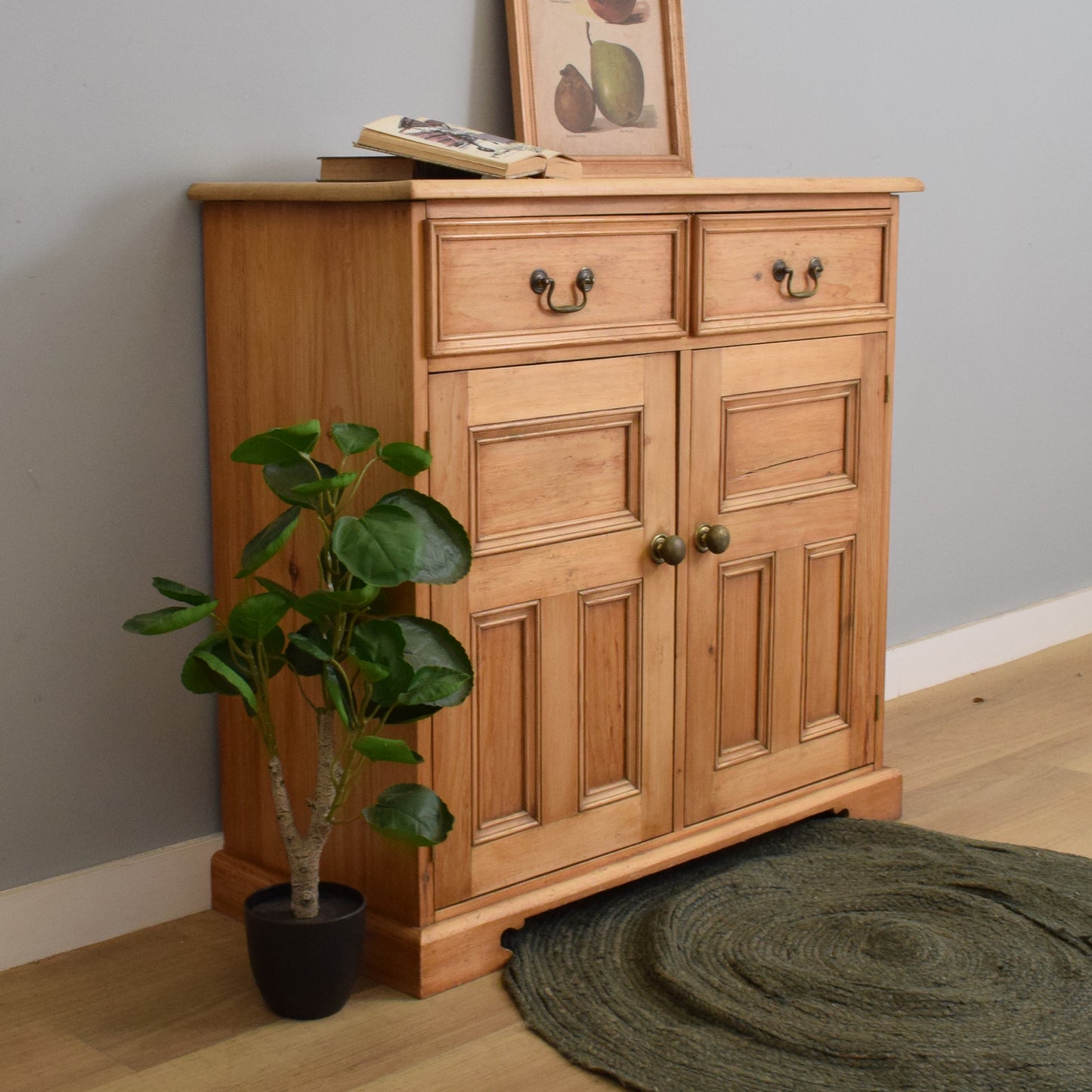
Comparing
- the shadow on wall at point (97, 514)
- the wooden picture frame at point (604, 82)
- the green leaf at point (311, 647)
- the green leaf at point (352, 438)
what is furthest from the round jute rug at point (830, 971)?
the wooden picture frame at point (604, 82)

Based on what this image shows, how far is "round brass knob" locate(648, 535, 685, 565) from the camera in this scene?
206 cm

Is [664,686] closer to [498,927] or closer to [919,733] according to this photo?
[498,927]

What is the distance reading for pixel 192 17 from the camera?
197 cm

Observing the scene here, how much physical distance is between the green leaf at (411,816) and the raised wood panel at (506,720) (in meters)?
0.19

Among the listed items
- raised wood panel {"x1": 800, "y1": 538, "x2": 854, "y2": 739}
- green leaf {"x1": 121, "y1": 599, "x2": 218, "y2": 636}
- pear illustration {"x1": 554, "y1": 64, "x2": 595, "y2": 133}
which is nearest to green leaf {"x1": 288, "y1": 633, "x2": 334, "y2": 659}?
green leaf {"x1": 121, "y1": 599, "x2": 218, "y2": 636}

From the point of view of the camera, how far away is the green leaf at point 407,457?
1693mm

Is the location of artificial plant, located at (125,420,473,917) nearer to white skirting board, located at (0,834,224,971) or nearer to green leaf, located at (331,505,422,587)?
green leaf, located at (331,505,422,587)

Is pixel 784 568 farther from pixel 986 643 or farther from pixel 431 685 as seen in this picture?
A: pixel 986 643

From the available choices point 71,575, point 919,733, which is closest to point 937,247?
point 919,733

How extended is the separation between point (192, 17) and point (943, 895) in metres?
1.61

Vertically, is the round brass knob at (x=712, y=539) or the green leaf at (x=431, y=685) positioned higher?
the round brass knob at (x=712, y=539)

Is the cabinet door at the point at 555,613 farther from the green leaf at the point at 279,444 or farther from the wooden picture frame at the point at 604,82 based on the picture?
the wooden picture frame at the point at 604,82

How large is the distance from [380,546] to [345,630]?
7.1 inches

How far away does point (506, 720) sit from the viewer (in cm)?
195
